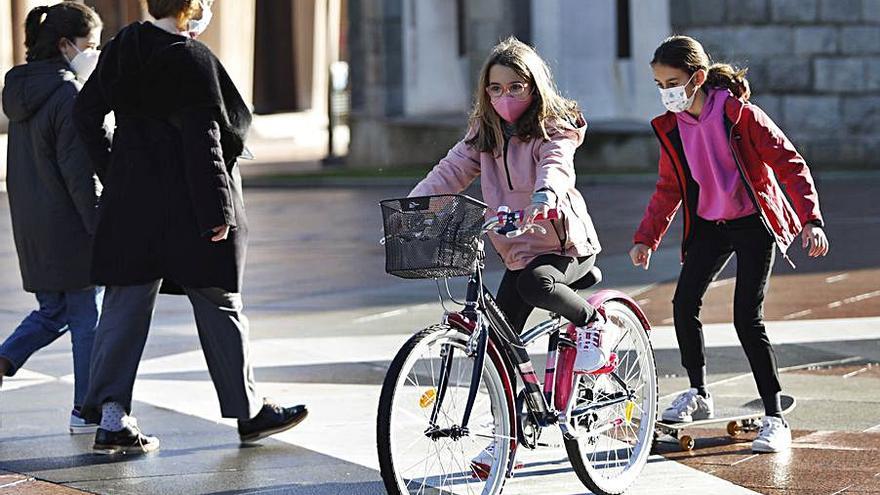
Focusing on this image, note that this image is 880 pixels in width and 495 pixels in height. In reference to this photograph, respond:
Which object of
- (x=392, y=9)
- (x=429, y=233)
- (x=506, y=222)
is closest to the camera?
(x=429, y=233)

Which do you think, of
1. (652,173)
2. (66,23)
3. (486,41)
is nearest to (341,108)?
(486,41)

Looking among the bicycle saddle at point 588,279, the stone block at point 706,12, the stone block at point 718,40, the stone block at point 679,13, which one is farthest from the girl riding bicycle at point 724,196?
the stone block at point 679,13

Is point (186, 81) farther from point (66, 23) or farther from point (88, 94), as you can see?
point (66, 23)

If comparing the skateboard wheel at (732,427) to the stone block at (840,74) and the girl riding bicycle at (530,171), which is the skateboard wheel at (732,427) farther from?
the stone block at (840,74)

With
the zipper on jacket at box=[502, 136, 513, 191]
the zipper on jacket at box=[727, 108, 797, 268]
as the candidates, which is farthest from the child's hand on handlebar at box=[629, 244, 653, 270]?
the zipper on jacket at box=[502, 136, 513, 191]

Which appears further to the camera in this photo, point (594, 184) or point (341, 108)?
point (341, 108)

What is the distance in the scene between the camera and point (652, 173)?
23469mm

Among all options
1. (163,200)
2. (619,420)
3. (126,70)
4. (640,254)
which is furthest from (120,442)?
(640,254)

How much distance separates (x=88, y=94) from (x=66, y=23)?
74 centimetres

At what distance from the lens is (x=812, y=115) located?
75.8 feet

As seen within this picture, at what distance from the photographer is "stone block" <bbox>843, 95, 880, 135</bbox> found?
23125mm

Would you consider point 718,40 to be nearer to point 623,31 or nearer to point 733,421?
point 623,31

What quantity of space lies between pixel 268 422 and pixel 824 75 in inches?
693

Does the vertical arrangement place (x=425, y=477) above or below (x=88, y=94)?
below
